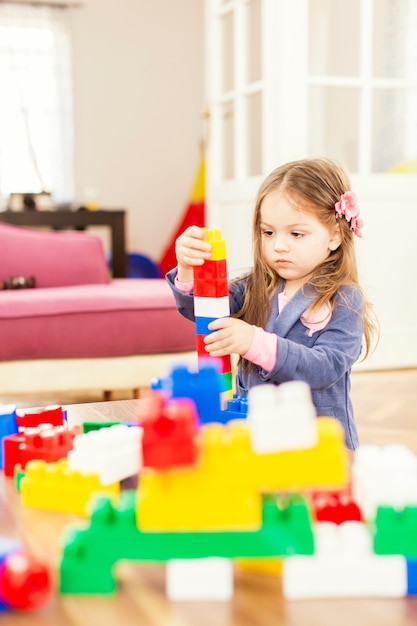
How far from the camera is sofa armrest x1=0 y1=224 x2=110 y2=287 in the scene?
2.77 meters

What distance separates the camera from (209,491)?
57cm

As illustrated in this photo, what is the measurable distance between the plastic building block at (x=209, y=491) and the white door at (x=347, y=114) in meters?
2.73

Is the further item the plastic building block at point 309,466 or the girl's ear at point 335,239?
the girl's ear at point 335,239

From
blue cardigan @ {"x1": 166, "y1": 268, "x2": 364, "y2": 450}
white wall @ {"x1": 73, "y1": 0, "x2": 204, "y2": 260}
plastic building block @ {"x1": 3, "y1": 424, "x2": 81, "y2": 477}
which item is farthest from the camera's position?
white wall @ {"x1": 73, "y1": 0, "x2": 204, "y2": 260}

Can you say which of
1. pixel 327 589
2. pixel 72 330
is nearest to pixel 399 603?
pixel 327 589

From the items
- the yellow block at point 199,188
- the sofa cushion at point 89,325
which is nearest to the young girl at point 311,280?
the sofa cushion at point 89,325

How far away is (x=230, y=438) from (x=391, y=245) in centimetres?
297

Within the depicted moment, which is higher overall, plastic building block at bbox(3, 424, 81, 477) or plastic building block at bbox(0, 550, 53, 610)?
plastic building block at bbox(0, 550, 53, 610)

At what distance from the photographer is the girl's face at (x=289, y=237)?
124 cm

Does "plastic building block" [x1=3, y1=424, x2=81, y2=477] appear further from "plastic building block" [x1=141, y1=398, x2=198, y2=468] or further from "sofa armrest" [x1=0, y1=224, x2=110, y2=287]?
"sofa armrest" [x1=0, y1=224, x2=110, y2=287]

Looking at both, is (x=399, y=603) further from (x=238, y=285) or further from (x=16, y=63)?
(x=16, y=63)

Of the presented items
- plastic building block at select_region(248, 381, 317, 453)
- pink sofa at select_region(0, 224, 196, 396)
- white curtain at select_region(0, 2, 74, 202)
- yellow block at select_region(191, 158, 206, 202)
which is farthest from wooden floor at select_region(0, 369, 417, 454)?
white curtain at select_region(0, 2, 74, 202)

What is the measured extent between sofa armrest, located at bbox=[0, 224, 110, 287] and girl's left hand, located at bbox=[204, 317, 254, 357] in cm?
186

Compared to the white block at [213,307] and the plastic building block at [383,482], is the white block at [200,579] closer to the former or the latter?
the plastic building block at [383,482]
